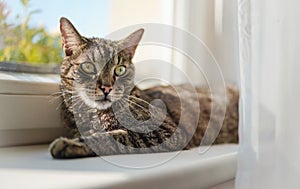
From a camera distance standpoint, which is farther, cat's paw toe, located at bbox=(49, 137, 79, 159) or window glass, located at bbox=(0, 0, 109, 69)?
window glass, located at bbox=(0, 0, 109, 69)

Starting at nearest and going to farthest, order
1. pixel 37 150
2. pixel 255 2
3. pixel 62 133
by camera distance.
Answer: pixel 255 2, pixel 37 150, pixel 62 133

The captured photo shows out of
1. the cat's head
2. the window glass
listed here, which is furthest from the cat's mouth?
the window glass

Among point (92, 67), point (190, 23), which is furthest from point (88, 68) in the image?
point (190, 23)

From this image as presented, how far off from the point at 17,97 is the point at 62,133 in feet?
0.43

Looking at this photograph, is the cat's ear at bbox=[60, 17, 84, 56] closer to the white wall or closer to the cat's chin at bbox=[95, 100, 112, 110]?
the cat's chin at bbox=[95, 100, 112, 110]

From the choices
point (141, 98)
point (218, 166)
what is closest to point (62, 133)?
point (141, 98)

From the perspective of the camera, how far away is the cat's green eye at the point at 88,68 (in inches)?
24.9

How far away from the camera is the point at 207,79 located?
1.03m

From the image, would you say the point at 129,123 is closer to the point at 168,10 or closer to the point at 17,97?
the point at 17,97

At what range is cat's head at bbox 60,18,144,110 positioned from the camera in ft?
2.07

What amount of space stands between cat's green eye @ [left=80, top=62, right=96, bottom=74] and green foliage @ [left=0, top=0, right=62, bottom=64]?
0.11 m

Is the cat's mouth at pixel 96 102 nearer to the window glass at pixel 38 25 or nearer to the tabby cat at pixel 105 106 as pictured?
the tabby cat at pixel 105 106

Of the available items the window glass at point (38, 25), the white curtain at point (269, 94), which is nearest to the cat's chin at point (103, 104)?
the window glass at point (38, 25)

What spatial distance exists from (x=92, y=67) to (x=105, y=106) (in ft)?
0.23
